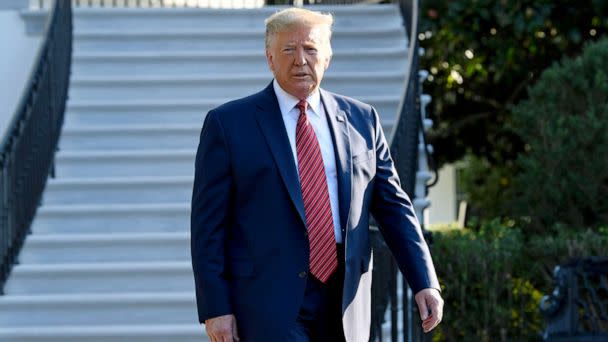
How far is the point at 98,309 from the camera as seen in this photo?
849 cm

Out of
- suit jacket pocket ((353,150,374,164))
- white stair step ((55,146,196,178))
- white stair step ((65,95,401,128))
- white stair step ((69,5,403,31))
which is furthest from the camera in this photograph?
white stair step ((69,5,403,31))

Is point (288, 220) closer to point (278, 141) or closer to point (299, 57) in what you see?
point (278, 141)

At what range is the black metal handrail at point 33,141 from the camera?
8.88 metres

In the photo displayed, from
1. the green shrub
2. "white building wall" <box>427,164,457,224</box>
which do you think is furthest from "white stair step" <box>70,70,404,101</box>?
"white building wall" <box>427,164,457,224</box>

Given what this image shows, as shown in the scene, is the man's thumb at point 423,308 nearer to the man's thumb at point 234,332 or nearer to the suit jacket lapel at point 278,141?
the suit jacket lapel at point 278,141

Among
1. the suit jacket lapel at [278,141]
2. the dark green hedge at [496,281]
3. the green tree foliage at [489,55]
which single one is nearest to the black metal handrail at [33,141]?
the dark green hedge at [496,281]

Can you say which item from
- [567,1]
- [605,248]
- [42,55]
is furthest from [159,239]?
[567,1]

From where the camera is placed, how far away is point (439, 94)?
45.6 ft

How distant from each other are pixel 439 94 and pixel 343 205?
32.0 ft

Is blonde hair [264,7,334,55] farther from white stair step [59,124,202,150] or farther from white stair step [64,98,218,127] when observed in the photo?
white stair step [64,98,218,127]

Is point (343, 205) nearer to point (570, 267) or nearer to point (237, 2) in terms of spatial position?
point (570, 267)

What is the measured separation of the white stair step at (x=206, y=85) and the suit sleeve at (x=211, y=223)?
20.7 feet

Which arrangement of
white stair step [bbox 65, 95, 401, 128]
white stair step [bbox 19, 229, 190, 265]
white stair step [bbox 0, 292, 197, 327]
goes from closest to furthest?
1. white stair step [bbox 0, 292, 197, 327]
2. white stair step [bbox 19, 229, 190, 265]
3. white stair step [bbox 65, 95, 401, 128]

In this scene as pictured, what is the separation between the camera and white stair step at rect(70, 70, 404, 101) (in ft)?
34.6
